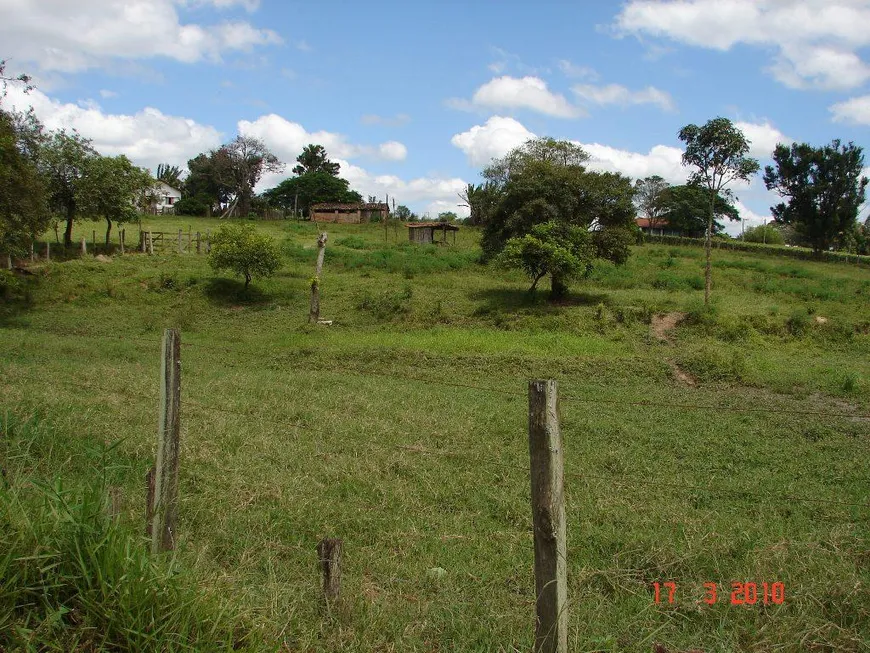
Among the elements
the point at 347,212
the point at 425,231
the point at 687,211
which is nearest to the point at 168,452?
the point at 425,231

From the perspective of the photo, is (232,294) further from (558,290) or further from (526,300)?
(558,290)

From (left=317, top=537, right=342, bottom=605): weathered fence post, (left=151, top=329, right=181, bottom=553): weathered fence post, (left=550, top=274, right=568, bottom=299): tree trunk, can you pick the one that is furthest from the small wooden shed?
(left=317, top=537, right=342, bottom=605): weathered fence post

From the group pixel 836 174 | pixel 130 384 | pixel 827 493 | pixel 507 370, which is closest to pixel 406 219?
pixel 836 174

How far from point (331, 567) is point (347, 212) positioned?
2466 inches

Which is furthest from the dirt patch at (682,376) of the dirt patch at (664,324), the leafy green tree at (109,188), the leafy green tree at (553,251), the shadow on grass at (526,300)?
the leafy green tree at (109,188)

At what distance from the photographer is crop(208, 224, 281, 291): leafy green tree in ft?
90.1

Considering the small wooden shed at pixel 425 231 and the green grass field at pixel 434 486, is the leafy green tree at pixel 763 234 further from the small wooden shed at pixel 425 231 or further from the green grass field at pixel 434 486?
the green grass field at pixel 434 486

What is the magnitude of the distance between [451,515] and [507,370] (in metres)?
10.9

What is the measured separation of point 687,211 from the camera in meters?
63.9

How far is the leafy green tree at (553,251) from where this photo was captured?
81.3 feet

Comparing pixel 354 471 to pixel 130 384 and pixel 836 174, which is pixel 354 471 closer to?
pixel 130 384

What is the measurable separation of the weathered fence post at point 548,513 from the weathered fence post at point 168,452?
2.56m

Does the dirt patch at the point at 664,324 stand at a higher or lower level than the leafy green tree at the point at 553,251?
lower

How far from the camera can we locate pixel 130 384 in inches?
446
